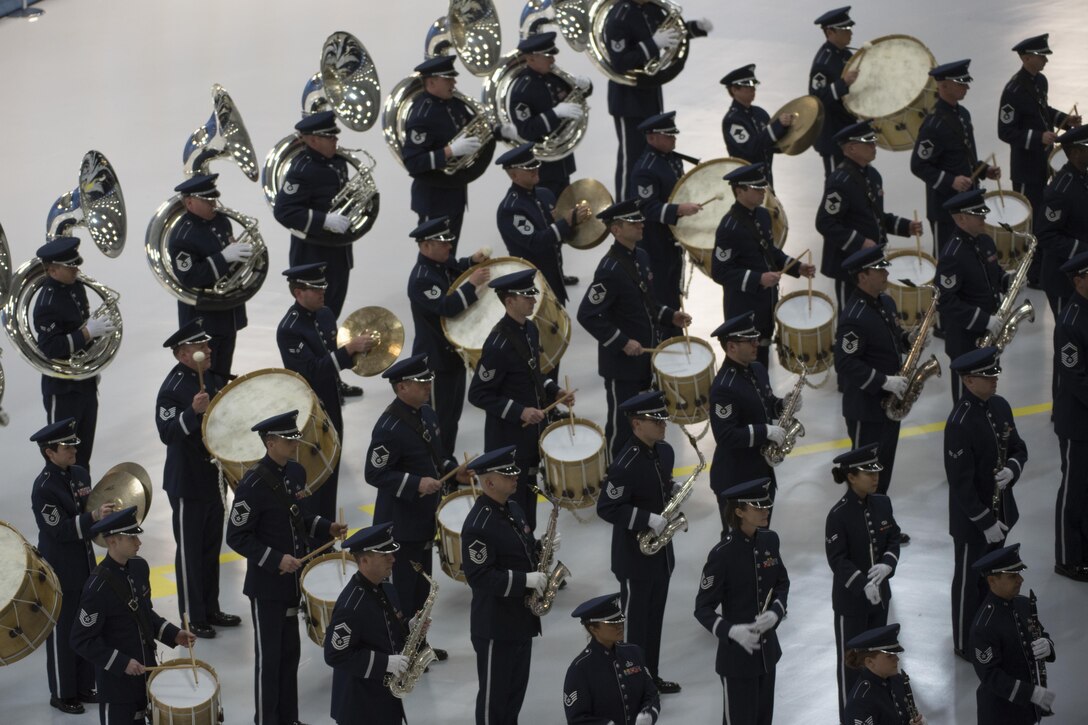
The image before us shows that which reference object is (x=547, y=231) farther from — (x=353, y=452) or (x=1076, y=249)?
(x=1076, y=249)

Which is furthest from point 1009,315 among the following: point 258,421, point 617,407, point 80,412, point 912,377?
point 80,412

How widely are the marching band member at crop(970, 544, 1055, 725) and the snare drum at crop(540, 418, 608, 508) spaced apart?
248cm

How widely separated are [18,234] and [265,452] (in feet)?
25.5

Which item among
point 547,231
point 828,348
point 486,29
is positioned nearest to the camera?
point 828,348

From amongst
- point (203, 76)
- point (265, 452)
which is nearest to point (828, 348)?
point (265, 452)

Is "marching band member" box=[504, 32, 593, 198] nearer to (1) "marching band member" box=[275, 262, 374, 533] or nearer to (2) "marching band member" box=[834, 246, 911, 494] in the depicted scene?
(1) "marching band member" box=[275, 262, 374, 533]

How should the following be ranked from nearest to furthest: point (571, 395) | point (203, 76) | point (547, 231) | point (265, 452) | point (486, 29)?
point (265, 452) → point (571, 395) → point (547, 231) → point (486, 29) → point (203, 76)

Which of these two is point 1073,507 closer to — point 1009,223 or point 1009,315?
point 1009,315

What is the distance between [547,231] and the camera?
12.5m

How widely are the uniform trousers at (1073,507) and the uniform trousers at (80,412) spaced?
634 cm

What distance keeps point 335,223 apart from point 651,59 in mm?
3629

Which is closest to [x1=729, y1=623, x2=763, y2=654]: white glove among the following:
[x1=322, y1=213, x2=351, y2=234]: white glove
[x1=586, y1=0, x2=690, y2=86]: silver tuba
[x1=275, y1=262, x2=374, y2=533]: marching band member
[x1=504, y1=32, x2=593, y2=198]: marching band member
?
[x1=275, y1=262, x2=374, y2=533]: marching band member

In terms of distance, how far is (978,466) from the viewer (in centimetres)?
970

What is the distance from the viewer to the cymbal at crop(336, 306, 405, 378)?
11938 millimetres
